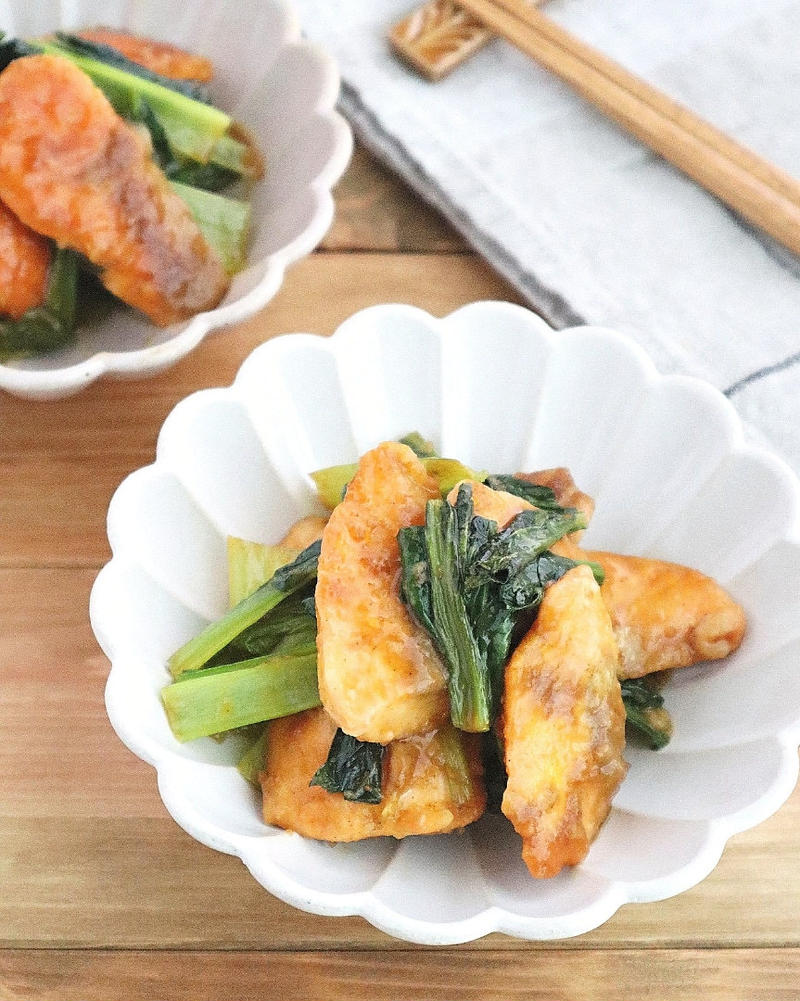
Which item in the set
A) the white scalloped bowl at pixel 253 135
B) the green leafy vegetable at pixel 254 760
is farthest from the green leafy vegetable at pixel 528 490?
the white scalloped bowl at pixel 253 135

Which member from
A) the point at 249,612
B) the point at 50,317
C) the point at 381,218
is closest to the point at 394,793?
the point at 249,612

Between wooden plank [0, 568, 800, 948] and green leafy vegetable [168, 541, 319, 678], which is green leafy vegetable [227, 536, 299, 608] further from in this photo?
wooden plank [0, 568, 800, 948]

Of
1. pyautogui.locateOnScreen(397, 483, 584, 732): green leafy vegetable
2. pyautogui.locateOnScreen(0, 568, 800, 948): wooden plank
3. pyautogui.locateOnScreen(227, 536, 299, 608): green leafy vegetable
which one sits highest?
pyautogui.locateOnScreen(397, 483, 584, 732): green leafy vegetable

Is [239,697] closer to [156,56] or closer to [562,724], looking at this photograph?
[562,724]

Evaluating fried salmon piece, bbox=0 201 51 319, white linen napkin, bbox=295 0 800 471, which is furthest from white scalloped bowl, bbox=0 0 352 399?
white linen napkin, bbox=295 0 800 471

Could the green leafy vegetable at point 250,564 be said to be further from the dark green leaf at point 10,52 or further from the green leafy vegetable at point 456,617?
the dark green leaf at point 10,52

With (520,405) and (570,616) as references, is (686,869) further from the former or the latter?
(520,405)
